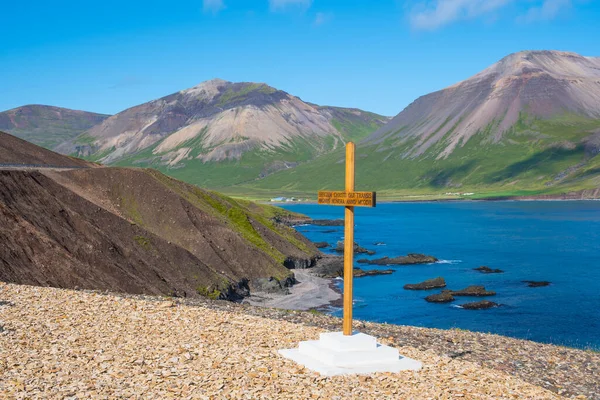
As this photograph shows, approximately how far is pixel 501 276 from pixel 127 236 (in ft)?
171

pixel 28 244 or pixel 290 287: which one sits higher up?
pixel 28 244

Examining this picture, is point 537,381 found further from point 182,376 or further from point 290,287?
point 290,287

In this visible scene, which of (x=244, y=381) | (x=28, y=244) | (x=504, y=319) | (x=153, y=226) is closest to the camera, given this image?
(x=244, y=381)

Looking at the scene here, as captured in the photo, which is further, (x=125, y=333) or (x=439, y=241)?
(x=439, y=241)

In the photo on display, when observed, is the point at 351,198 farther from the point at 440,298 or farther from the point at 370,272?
the point at 370,272

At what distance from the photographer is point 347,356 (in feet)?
62.2

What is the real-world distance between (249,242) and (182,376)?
57106mm

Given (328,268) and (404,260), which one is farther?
(404,260)

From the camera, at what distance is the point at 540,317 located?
60812 millimetres

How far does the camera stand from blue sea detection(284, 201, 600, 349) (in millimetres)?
58438

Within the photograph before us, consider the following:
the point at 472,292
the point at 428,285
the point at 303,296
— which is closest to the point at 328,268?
the point at 428,285

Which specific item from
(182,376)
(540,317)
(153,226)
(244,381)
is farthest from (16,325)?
(540,317)

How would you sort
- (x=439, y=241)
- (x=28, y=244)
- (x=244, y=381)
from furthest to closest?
(x=439, y=241)
(x=28, y=244)
(x=244, y=381)

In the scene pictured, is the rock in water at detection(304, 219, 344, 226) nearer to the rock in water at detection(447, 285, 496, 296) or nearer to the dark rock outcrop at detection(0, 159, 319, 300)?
the dark rock outcrop at detection(0, 159, 319, 300)
